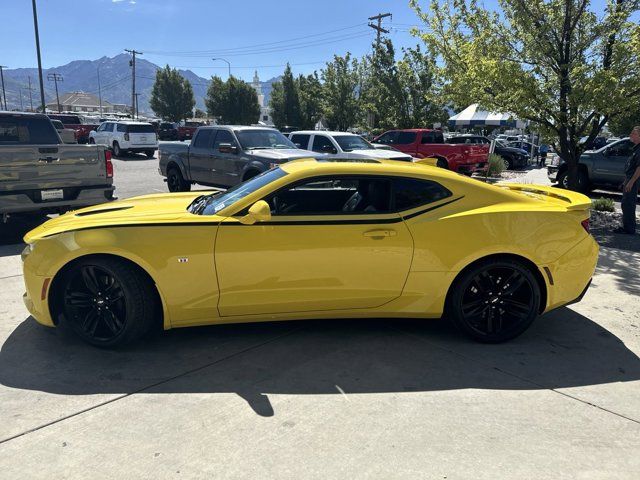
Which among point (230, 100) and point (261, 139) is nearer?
point (261, 139)

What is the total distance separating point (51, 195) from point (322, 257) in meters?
5.24

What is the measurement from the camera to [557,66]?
29.4 feet

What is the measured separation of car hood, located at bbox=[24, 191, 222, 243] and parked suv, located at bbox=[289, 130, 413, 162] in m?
8.78

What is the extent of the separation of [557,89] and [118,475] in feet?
31.1

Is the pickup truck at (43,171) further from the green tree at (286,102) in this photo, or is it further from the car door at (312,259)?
the green tree at (286,102)

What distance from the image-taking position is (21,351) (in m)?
3.71

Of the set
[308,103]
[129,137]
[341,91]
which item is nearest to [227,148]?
[129,137]

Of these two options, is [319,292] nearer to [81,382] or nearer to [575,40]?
A: [81,382]

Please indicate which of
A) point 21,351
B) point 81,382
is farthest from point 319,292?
point 21,351

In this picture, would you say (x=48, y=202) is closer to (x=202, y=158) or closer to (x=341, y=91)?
(x=202, y=158)

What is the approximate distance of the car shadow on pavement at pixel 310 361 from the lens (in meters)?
3.31

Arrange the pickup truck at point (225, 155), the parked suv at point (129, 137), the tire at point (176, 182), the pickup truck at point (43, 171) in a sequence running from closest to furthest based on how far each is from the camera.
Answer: the pickup truck at point (43, 171), the pickup truck at point (225, 155), the tire at point (176, 182), the parked suv at point (129, 137)

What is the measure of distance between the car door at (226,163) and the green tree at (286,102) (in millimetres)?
32526

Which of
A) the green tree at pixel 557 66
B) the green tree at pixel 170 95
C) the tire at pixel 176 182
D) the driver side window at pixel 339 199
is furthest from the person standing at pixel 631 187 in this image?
the green tree at pixel 170 95
